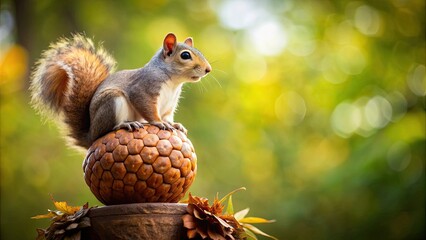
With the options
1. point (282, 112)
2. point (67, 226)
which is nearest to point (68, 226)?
point (67, 226)

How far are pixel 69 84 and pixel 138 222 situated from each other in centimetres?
56

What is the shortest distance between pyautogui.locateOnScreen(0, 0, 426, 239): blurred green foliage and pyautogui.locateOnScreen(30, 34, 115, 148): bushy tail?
1.98 meters

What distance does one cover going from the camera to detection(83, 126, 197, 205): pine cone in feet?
4.87

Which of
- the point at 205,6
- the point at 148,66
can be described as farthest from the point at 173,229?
the point at 205,6

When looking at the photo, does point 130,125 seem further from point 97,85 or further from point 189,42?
point 189,42

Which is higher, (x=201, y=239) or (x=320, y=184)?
(x=320, y=184)

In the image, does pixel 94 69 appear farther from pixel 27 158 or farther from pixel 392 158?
pixel 27 158

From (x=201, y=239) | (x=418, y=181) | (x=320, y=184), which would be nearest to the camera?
(x=201, y=239)

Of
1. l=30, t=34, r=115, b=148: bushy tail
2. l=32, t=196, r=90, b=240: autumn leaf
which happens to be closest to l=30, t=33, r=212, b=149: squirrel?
l=30, t=34, r=115, b=148: bushy tail

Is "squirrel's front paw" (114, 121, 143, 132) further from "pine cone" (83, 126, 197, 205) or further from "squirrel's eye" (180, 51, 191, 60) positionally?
"squirrel's eye" (180, 51, 191, 60)

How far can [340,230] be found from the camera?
4500 millimetres

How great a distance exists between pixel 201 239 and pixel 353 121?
3746 mm

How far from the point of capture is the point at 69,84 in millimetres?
1782

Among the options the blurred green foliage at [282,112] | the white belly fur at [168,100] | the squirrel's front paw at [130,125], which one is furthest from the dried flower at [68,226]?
the blurred green foliage at [282,112]
